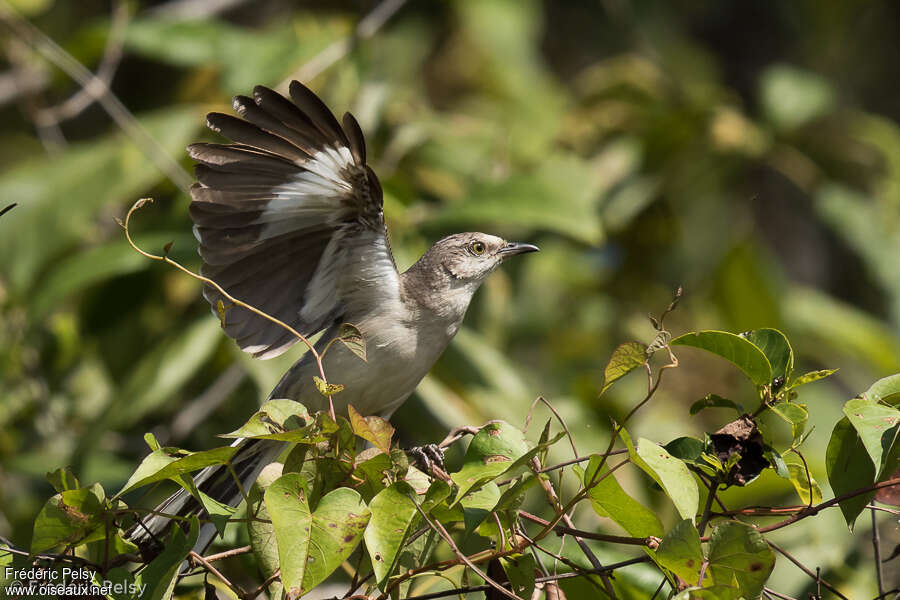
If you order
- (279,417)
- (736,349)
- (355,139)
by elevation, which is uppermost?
(355,139)

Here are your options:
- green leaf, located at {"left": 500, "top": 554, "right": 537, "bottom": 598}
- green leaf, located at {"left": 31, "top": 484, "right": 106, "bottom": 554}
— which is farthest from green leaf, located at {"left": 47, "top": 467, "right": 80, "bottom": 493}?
green leaf, located at {"left": 500, "top": 554, "right": 537, "bottom": 598}

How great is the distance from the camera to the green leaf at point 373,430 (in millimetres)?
2412

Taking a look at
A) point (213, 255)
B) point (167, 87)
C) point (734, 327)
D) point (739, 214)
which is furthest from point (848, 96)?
point (213, 255)

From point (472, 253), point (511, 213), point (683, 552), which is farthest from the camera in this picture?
point (511, 213)

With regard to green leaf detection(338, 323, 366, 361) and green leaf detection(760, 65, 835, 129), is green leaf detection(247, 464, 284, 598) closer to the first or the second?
green leaf detection(338, 323, 366, 361)

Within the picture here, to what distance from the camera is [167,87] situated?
8289 mm

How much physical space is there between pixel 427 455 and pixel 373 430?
36.5 inches

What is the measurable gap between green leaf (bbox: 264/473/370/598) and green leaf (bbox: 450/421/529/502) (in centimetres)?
30

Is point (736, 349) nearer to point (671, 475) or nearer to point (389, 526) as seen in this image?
point (671, 475)

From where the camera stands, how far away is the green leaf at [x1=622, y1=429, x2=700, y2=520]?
2254 mm

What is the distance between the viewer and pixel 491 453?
2.56 metres

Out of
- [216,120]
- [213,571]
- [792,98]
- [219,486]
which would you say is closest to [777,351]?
[213,571]

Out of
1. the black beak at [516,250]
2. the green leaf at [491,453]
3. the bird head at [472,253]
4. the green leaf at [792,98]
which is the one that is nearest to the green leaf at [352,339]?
the green leaf at [491,453]

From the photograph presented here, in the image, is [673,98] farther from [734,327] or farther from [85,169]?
[85,169]
